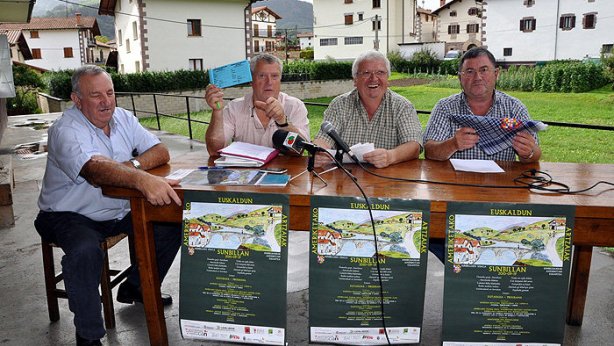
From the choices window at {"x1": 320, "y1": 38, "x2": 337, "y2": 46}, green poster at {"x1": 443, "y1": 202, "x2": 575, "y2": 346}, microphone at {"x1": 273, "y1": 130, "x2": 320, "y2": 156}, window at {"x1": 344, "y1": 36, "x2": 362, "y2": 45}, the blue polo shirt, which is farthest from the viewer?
window at {"x1": 320, "y1": 38, "x2": 337, "y2": 46}

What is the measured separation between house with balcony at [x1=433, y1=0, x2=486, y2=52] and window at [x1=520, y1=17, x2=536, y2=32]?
339 inches

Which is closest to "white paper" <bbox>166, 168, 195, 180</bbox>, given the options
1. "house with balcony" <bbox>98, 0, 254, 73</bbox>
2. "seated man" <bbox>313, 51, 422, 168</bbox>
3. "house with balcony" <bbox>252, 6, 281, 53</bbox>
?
"seated man" <bbox>313, 51, 422, 168</bbox>

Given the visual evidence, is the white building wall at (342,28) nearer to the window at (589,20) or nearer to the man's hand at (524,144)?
the window at (589,20)

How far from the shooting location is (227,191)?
1888 millimetres

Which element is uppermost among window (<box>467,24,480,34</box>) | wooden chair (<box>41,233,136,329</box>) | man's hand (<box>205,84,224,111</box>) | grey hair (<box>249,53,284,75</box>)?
window (<box>467,24,480,34</box>)

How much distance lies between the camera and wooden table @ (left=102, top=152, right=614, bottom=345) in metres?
1.76

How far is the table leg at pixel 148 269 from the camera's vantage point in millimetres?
2027

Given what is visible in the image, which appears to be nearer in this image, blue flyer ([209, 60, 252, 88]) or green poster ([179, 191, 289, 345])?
green poster ([179, 191, 289, 345])

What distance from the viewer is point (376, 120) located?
2828 millimetres

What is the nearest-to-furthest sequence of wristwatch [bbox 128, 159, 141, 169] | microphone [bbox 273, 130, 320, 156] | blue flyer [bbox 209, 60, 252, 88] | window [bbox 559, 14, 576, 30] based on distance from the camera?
microphone [bbox 273, 130, 320, 156] < wristwatch [bbox 128, 159, 141, 169] < blue flyer [bbox 209, 60, 252, 88] < window [bbox 559, 14, 576, 30]

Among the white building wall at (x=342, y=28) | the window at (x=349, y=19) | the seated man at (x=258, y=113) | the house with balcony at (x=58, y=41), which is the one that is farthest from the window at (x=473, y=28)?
the seated man at (x=258, y=113)

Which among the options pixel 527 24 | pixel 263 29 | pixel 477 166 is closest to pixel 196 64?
pixel 527 24

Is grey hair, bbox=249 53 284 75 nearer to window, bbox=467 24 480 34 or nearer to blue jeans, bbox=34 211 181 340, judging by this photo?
blue jeans, bbox=34 211 181 340

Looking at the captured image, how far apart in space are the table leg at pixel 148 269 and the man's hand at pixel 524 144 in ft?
5.36
